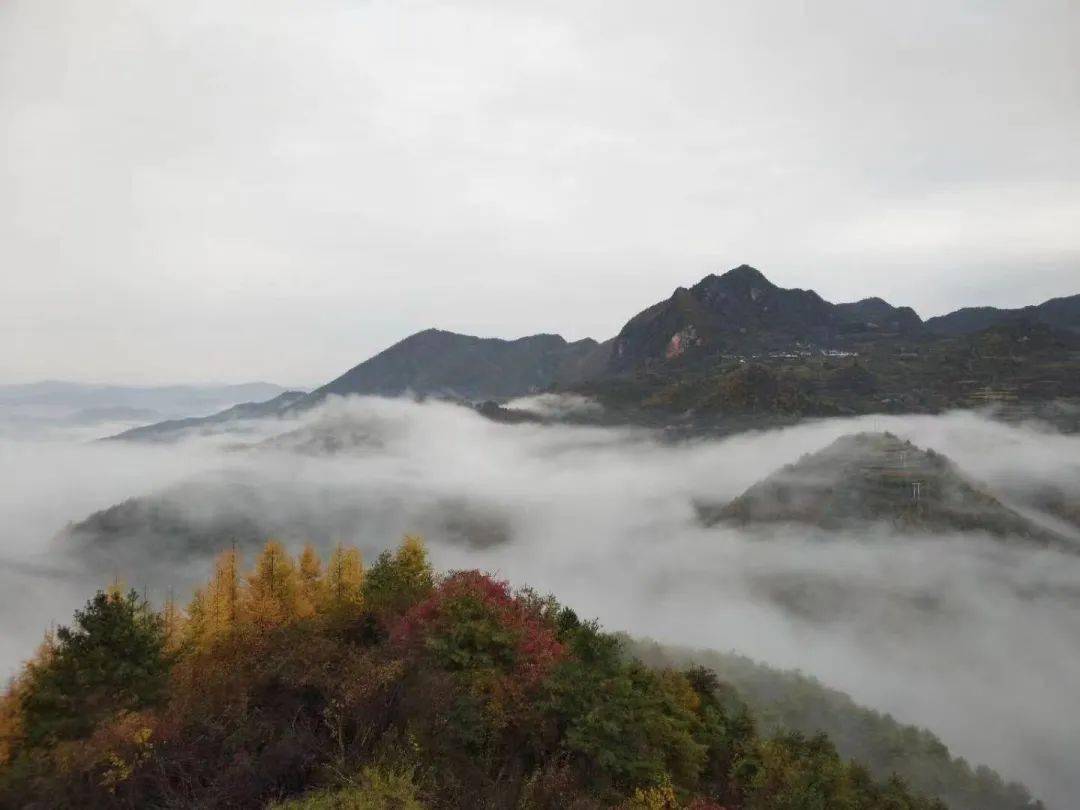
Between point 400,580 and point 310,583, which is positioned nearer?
point 400,580

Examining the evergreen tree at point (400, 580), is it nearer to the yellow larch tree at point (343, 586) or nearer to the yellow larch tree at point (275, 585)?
the yellow larch tree at point (343, 586)

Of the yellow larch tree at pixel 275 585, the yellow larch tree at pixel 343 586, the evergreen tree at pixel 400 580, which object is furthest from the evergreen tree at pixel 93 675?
the evergreen tree at pixel 400 580

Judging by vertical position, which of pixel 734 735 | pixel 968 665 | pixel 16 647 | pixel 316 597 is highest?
pixel 316 597

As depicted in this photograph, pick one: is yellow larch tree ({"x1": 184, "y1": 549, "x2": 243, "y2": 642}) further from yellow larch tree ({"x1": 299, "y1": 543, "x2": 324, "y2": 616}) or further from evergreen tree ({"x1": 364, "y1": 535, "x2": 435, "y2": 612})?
evergreen tree ({"x1": 364, "y1": 535, "x2": 435, "y2": 612})

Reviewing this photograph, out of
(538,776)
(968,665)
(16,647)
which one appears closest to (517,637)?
(538,776)

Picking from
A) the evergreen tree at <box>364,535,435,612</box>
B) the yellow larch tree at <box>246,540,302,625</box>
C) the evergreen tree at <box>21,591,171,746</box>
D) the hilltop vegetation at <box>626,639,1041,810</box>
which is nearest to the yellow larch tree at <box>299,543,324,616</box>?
the yellow larch tree at <box>246,540,302,625</box>

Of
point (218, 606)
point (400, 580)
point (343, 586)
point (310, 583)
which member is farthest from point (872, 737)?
point (218, 606)

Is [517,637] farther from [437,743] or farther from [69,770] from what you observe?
[69,770]

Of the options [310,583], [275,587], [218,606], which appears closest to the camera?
[218,606]

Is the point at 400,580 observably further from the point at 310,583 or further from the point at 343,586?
the point at 310,583
